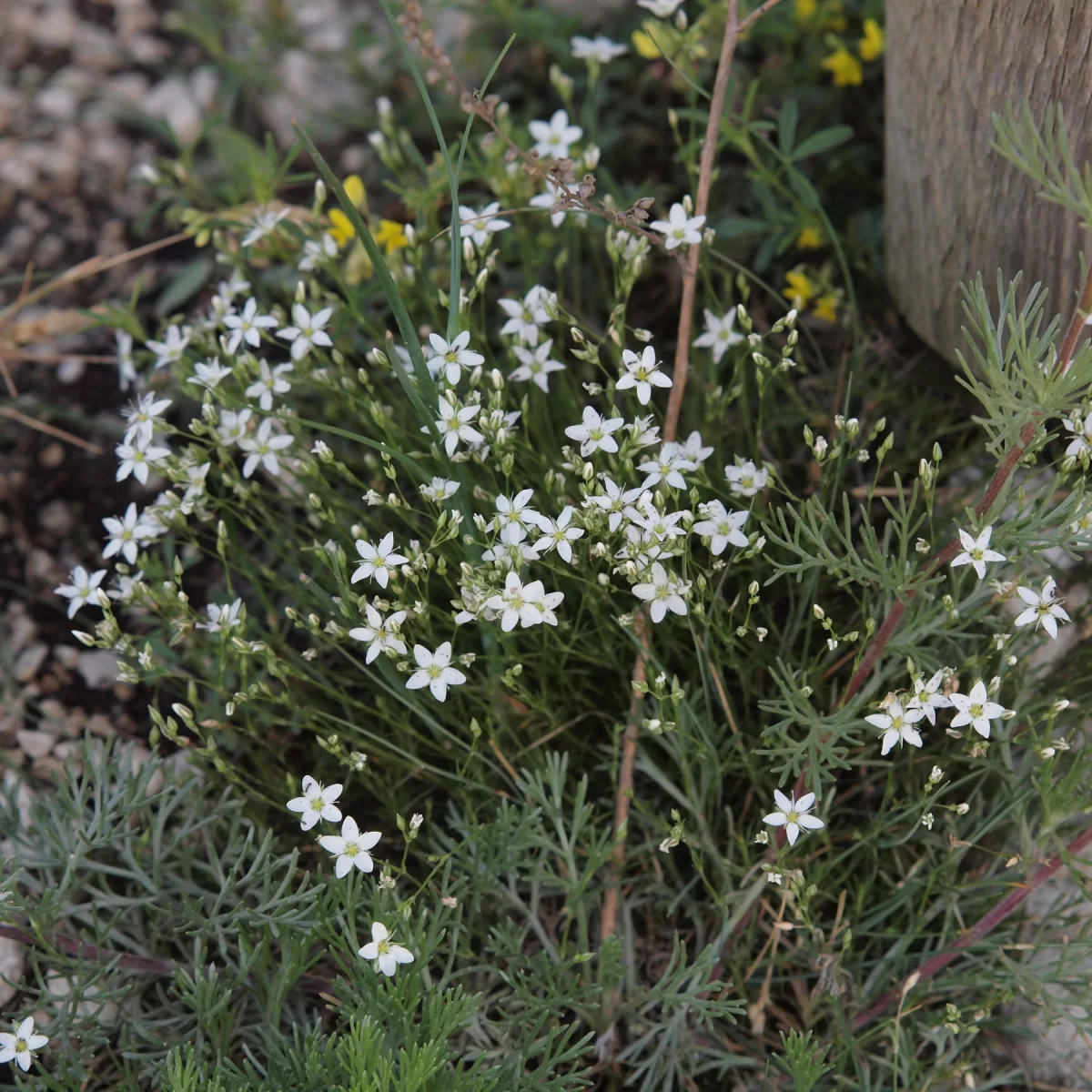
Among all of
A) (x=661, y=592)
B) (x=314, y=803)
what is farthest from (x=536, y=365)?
(x=314, y=803)

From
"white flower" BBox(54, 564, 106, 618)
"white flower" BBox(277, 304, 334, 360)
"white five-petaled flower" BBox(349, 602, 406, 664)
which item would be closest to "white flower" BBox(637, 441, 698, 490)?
"white five-petaled flower" BBox(349, 602, 406, 664)

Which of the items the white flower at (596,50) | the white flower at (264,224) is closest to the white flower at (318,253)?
the white flower at (264,224)

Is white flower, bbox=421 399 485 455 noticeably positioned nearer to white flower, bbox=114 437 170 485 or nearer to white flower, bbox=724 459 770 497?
white flower, bbox=724 459 770 497

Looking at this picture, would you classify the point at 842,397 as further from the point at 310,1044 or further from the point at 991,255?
the point at 310,1044

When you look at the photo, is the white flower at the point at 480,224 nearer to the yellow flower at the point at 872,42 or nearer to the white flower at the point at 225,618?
the white flower at the point at 225,618

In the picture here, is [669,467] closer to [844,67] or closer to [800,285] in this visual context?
[800,285]

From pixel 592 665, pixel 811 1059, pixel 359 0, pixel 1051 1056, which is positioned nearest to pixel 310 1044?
pixel 811 1059
